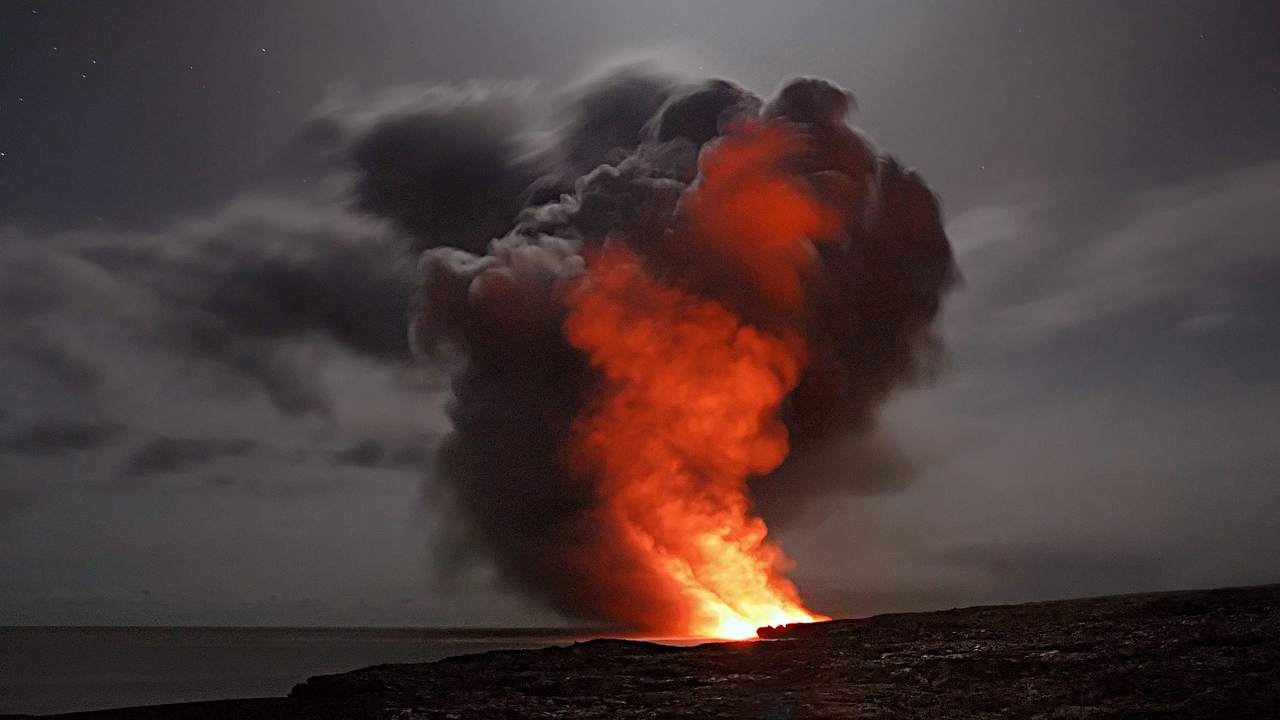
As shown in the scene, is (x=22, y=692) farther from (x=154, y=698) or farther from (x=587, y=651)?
(x=587, y=651)

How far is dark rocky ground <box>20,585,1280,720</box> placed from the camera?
1761cm

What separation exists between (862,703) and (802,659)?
4854 millimetres

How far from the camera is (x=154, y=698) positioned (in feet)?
202

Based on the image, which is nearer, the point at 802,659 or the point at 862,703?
the point at 862,703

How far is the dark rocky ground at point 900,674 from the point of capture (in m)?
17.6

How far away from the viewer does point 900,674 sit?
20.6 m

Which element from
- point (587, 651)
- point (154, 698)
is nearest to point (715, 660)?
point (587, 651)

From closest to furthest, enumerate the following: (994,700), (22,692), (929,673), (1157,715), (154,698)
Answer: (1157,715), (994,700), (929,673), (154,698), (22,692)

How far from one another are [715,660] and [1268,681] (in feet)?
37.7

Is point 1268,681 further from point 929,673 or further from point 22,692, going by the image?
point 22,692

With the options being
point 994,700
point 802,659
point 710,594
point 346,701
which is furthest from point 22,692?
point 994,700

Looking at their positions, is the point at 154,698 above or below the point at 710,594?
below

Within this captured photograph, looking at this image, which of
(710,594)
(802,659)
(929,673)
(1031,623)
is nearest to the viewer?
(929,673)

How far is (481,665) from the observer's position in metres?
24.8
